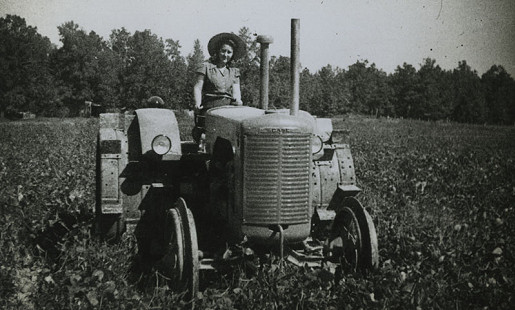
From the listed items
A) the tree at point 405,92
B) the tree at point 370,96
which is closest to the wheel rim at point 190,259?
the tree at point 370,96

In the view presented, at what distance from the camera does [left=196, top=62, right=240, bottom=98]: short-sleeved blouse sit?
6.05 metres

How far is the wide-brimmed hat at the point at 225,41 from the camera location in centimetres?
602

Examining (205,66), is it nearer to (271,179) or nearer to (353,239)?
(271,179)

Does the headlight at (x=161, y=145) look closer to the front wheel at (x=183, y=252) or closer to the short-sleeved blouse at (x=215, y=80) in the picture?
the front wheel at (x=183, y=252)

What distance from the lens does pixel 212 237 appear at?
5.60 metres

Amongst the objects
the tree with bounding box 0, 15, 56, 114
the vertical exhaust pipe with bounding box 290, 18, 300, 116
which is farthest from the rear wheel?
the tree with bounding box 0, 15, 56, 114

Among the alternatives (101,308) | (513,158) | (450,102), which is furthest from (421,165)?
(450,102)

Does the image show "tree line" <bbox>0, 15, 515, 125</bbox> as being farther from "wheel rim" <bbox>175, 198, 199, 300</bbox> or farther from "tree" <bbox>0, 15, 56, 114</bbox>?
"wheel rim" <bbox>175, 198, 199, 300</bbox>

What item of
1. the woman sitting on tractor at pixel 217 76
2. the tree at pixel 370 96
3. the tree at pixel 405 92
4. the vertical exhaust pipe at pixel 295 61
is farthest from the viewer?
the tree at pixel 370 96

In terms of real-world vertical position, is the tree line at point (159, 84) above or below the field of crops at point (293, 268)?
above

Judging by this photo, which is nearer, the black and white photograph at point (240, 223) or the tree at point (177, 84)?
the black and white photograph at point (240, 223)

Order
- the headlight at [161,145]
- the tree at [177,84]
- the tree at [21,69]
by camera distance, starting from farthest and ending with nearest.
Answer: the tree at [177,84]
the tree at [21,69]
the headlight at [161,145]

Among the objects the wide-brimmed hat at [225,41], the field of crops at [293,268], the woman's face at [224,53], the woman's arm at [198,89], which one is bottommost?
the field of crops at [293,268]

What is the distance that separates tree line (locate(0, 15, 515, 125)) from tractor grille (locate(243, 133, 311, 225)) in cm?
2160
